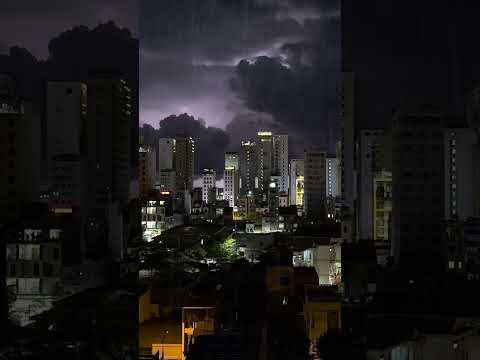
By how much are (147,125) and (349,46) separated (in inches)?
154

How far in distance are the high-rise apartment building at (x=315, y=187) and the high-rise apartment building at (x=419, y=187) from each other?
836cm

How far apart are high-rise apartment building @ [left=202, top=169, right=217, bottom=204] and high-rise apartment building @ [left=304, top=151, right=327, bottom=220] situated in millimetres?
Result: 2982

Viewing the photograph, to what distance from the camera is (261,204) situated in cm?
1714

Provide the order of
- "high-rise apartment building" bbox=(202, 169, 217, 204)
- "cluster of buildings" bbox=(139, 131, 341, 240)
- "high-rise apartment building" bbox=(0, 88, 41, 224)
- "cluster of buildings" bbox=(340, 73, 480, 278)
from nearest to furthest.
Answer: "cluster of buildings" bbox=(340, 73, 480, 278), "high-rise apartment building" bbox=(0, 88, 41, 224), "cluster of buildings" bbox=(139, 131, 341, 240), "high-rise apartment building" bbox=(202, 169, 217, 204)

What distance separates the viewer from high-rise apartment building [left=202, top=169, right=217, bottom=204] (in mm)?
19172

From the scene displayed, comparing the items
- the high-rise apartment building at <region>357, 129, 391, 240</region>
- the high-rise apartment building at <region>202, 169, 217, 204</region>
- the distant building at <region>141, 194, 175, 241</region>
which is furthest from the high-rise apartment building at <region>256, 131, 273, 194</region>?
the high-rise apartment building at <region>357, 129, 391, 240</region>

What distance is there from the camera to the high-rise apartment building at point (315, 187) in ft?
56.4

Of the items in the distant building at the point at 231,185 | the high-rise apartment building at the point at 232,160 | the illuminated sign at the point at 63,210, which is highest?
the high-rise apartment building at the point at 232,160

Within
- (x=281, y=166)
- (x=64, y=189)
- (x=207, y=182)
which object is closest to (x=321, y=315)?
(x=64, y=189)

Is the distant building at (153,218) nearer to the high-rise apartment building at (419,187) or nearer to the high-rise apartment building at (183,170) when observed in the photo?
the high-rise apartment building at (183,170)

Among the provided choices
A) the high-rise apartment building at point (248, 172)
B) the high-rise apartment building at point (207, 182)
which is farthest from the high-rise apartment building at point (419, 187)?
the high-rise apartment building at point (248, 172)

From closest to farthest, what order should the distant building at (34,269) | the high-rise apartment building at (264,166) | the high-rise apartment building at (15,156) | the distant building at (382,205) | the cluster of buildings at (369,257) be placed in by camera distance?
1. the cluster of buildings at (369,257)
2. the distant building at (34,269)
3. the high-rise apartment building at (15,156)
4. the distant building at (382,205)
5. the high-rise apartment building at (264,166)

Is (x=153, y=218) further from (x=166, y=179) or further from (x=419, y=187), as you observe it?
(x=166, y=179)

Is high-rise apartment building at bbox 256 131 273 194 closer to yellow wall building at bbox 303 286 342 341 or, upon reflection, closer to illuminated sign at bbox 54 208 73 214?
illuminated sign at bbox 54 208 73 214
